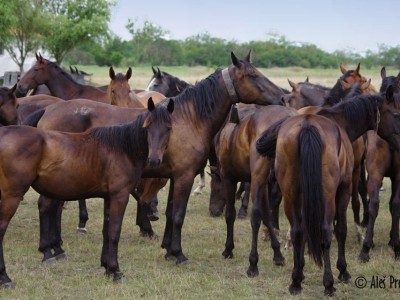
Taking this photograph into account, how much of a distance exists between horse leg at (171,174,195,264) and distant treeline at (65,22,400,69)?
55022mm

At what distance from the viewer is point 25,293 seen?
676cm

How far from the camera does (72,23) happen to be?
5056 cm

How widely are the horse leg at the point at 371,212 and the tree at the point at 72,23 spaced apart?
139 ft

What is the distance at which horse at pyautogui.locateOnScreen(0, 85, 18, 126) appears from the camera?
10.2 meters

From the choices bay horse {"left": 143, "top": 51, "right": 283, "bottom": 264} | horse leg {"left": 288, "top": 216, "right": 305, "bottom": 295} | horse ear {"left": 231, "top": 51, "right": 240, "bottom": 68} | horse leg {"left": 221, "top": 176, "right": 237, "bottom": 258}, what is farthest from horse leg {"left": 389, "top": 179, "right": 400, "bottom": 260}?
horse ear {"left": 231, "top": 51, "right": 240, "bottom": 68}

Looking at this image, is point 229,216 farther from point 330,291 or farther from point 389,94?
point 389,94

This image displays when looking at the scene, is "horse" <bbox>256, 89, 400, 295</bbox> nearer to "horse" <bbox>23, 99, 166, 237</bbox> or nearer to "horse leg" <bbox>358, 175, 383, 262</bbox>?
"horse leg" <bbox>358, 175, 383, 262</bbox>

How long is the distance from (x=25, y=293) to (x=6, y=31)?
138ft

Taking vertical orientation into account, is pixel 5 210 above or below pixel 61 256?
above

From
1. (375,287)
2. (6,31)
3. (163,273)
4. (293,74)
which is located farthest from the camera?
(293,74)

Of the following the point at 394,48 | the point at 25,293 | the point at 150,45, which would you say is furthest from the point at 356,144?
the point at 150,45

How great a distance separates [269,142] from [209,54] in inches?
2632

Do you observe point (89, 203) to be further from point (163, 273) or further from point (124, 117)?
point (163, 273)

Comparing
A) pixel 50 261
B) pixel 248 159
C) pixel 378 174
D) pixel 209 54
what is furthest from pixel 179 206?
pixel 209 54
